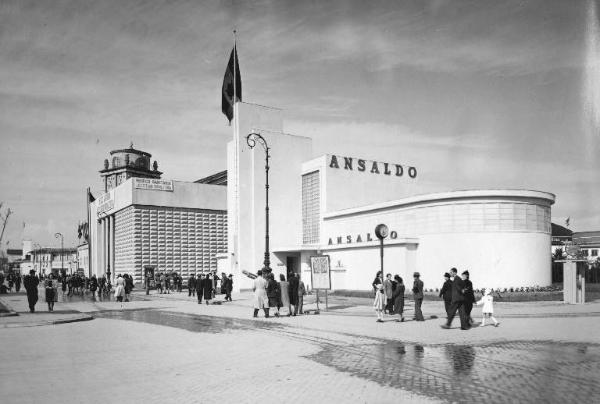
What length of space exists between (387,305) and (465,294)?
552 cm

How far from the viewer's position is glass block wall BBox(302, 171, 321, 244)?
44056 millimetres

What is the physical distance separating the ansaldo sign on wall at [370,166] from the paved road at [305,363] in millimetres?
27171

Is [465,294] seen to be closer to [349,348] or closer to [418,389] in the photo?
[349,348]

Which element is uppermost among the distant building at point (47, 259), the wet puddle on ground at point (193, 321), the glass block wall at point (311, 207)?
the glass block wall at point (311, 207)

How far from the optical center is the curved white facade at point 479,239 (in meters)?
30.3

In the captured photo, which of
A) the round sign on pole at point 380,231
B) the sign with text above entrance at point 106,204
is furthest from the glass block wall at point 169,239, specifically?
the round sign on pole at point 380,231

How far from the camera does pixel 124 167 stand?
91.1 meters

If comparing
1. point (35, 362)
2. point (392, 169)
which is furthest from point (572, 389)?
point (392, 169)

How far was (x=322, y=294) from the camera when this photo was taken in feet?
110

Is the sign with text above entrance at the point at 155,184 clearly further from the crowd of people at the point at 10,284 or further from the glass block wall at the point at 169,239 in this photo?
the crowd of people at the point at 10,284

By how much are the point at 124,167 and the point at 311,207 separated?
55033 mm

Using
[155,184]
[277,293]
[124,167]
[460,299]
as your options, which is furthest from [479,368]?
[124,167]

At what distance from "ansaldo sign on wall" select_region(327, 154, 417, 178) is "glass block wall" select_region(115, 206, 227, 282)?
66.1 feet

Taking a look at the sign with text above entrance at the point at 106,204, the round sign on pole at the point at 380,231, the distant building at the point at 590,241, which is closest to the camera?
the round sign on pole at the point at 380,231
